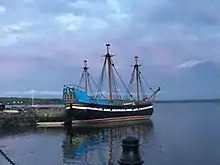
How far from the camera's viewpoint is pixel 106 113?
2320 inches

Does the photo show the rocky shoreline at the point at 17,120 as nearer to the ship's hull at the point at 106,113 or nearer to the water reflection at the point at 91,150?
the ship's hull at the point at 106,113

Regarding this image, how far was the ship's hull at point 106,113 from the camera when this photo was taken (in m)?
53.8

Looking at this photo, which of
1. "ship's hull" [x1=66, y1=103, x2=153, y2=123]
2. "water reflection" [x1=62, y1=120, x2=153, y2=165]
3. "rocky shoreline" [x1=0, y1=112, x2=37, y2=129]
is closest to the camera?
"water reflection" [x1=62, y1=120, x2=153, y2=165]

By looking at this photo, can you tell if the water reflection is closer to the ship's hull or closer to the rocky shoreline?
the ship's hull

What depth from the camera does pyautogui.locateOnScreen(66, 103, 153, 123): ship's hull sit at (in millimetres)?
53812

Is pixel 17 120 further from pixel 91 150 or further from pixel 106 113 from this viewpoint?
pixel 91 150

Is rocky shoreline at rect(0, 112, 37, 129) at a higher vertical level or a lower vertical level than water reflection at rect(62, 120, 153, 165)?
higher

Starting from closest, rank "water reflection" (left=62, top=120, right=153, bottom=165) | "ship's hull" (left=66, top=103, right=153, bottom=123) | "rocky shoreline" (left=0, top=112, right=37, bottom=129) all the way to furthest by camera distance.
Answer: "water reflection" (left=62, top=120, right=153, bottom=165) → "rocky shoreline" (left=0, top=112, right=37, bottom=129) → "ship's hull" (left=66, top=103, right=153, bottom=123)

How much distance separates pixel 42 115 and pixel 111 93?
1369 centimetres

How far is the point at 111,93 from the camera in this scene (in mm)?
65375

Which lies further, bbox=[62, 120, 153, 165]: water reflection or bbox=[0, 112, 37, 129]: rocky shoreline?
bbox=[0, 112, 37, 129]: rocky shoreline

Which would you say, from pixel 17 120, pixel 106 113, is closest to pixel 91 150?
pixel 17 120

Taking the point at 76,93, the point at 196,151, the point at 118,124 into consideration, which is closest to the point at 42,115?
the point at 76,93

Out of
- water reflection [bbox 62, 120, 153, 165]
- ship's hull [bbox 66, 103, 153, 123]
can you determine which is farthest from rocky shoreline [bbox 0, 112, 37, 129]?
water reflection [bbox 62, 120, 153, 165]
